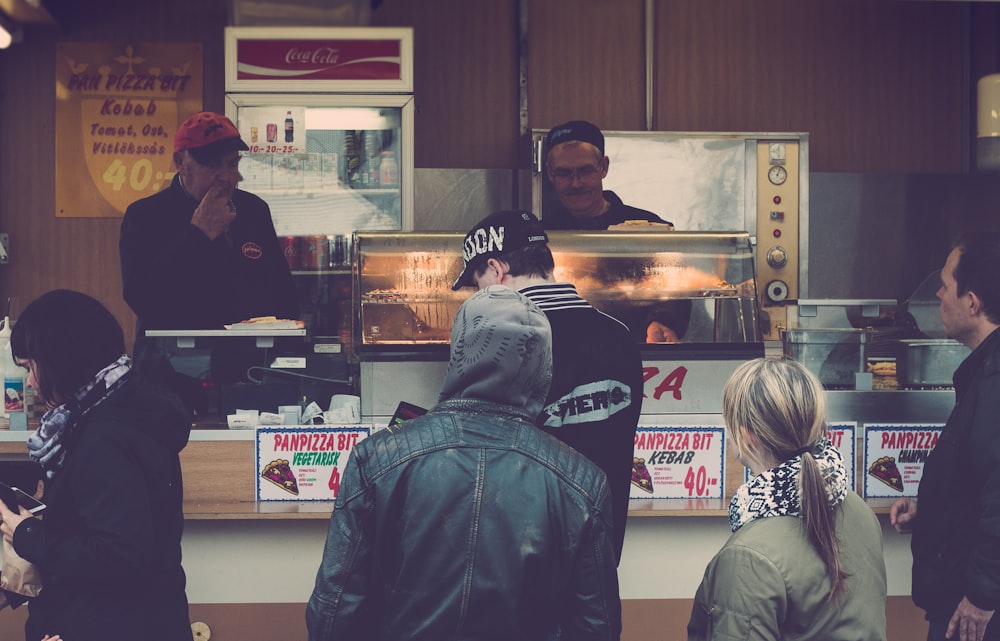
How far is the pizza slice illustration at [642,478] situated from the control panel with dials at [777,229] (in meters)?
2.52

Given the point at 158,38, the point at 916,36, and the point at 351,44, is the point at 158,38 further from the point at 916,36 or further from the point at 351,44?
the point at 916,36

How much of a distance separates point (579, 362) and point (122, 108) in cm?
460

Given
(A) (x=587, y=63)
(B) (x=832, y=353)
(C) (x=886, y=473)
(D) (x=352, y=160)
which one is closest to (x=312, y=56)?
(D) (x=352, y=160)

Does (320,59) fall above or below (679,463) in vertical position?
above

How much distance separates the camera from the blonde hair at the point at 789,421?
2094mm

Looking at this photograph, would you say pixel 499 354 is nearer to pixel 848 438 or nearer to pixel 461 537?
pixel 461 537

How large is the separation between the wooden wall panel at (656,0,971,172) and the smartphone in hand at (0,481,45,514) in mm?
4723

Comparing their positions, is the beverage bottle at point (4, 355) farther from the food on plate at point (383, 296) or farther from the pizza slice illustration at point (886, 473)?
the pizza slice illustration at point (886, 473)

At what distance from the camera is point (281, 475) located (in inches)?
150

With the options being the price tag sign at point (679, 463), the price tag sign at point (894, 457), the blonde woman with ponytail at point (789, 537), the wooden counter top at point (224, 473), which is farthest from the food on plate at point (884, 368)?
the blonde woman with ponytail at point (789, 537)

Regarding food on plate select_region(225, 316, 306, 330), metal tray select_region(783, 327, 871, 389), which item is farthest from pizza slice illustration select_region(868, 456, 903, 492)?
food on plate select_region(225, 316, 306, 330)

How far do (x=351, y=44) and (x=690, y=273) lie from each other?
2.36 metres

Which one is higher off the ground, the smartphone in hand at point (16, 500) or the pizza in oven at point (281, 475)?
the smartphone in hand at point (16, 500)

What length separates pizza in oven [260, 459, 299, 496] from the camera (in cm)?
381
